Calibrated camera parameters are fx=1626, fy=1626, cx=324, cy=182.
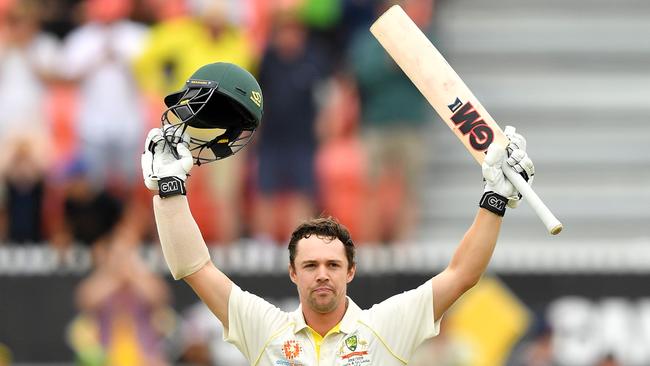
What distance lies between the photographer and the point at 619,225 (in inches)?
537

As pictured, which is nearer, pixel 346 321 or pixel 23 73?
pixel 346 321

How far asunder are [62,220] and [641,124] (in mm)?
5216

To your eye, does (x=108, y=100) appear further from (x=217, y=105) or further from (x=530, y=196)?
(x=530, y=196)

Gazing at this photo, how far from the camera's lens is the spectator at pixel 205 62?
12.3 m

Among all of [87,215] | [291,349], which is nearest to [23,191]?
Result: [87,215]

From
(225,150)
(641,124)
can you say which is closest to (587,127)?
(641,124)

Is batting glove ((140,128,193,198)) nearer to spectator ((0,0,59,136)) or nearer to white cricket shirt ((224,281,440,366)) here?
white cricket shirt ((224,281,440,366))

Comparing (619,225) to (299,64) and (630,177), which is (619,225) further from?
(299,64)

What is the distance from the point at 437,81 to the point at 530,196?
2.24 feet

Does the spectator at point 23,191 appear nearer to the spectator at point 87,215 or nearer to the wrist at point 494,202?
the spectator at point 87,215

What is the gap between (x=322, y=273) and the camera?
608 centimetres

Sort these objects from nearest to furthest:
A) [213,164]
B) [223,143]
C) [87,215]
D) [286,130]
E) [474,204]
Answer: [223,143], [87,215], [213,164], [286,130], [474,204]

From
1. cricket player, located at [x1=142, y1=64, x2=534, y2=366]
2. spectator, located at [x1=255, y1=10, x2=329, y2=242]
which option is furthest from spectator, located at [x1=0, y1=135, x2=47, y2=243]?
cricket player, located at [x1=142, y1=64, x2=534, y2=366]

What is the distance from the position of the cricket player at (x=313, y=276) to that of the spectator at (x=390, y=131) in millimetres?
6235
